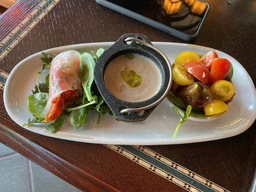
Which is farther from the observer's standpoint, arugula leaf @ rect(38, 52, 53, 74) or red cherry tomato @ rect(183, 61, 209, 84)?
arugula leaf @ rect(38, 52, 53, 74)

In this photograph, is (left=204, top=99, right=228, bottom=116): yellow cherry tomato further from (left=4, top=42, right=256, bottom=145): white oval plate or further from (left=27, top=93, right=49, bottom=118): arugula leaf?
(left=27, top=93, right=49, bottom=118): arugula leaf

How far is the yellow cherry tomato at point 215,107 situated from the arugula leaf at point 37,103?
1.46ft

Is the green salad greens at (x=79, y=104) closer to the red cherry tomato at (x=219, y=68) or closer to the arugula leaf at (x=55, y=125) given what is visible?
the arugula leaf at (x=55, y=125)

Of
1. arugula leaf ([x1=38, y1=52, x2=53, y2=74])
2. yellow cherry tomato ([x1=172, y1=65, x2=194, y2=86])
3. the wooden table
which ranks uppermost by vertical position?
yellow cherry tomato ([x1=172, y1=65, x2=194, y2=86])

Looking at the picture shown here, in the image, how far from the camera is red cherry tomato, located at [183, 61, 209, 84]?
0.61 metres

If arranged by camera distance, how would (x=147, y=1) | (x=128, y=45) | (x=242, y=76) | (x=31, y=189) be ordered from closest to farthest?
1. (x=128, y=45)
2. (x=242, y=76)
3. (x=147, y=1)
4. (x=31, y=189)

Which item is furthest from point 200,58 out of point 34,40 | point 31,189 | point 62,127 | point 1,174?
point 1,174

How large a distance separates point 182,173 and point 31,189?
904mm

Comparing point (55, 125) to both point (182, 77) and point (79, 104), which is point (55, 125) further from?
point (182, 77)

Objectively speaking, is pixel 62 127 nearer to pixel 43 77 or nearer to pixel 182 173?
pixel 43 77

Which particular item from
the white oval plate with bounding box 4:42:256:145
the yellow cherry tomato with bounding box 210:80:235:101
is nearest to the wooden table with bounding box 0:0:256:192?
the white oval plate with bounding box 4:42:256:145

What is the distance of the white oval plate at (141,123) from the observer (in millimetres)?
653

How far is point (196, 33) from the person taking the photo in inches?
31.8

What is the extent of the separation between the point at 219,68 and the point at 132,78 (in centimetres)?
23
